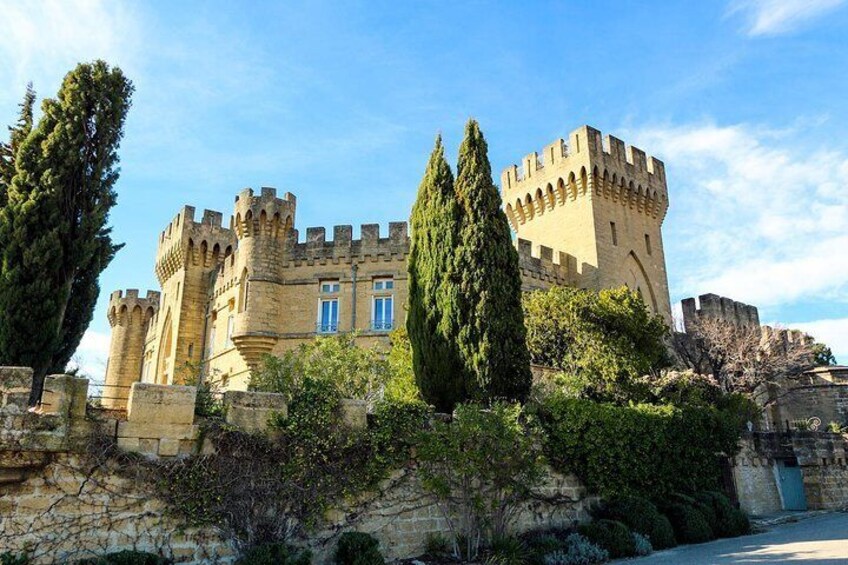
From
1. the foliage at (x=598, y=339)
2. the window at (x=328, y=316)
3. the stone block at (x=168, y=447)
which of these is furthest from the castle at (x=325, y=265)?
the stone block at (x=168, y=447)

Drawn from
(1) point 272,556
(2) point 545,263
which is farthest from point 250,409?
(2) point 545,263

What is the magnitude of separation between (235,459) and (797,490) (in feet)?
64.6

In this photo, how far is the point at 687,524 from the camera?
1317 centimetres

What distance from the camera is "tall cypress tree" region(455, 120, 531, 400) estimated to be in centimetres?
1253

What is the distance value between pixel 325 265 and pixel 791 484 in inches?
684

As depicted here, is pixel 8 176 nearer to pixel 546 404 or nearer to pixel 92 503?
pixel 92 503

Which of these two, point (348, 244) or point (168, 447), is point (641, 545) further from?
point (348, 244)

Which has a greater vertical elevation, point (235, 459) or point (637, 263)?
point (637, 263)

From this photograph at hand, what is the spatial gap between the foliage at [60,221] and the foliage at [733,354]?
21.4 meters

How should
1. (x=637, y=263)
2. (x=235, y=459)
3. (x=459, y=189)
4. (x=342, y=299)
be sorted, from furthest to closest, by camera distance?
(x=637, y=263)
(x=342, y=299)
(x=459, y=189)
(x=235, y=459)

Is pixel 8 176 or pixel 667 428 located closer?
pixel 8 176

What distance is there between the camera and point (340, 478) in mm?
9766

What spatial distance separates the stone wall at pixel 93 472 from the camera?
25.4 feet

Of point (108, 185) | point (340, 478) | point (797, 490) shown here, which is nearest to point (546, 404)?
point (340, 478)
